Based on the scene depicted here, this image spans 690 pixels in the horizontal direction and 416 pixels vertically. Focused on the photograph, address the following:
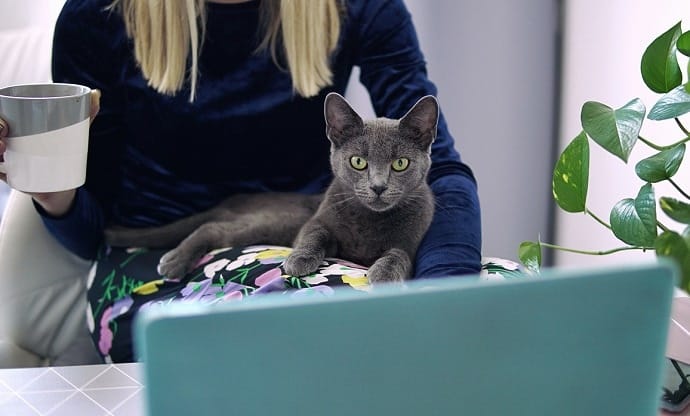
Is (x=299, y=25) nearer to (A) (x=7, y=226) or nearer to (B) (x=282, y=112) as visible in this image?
(B) (x=282, y=112)

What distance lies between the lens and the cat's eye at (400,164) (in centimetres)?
114

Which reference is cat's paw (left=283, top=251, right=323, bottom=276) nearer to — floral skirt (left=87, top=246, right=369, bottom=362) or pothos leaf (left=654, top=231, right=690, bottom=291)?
floral skirt (left=87, top=246, right=369, bottom=362)

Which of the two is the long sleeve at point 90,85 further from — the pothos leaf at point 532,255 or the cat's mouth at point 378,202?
the pothos leaf at point 532,255

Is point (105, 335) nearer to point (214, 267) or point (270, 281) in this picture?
point (214, 267)

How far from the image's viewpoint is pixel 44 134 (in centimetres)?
92

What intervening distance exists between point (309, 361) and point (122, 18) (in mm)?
1092

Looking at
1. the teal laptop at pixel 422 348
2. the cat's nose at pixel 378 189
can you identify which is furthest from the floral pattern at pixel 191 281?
the teal laptop at pixel 422 348

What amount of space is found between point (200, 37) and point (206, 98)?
107 mm

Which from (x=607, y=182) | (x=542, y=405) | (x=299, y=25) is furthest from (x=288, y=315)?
(x=607, y=182)

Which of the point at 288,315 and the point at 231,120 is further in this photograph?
the point at 231,120

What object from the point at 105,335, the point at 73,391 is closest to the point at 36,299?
the point at 105,335

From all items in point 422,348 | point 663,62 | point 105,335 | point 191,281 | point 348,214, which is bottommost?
point 105,335

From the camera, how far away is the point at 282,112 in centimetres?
140

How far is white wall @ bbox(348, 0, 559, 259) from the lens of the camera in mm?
1936
